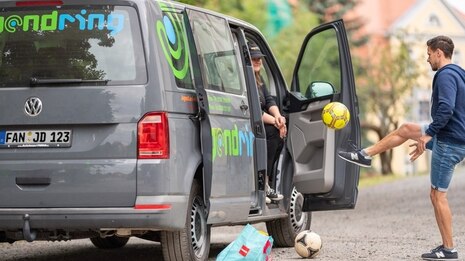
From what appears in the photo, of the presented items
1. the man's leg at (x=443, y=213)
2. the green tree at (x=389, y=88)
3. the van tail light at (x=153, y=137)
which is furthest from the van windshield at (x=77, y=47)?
the green tree at (x=389, y=88)

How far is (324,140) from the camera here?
10.6 m

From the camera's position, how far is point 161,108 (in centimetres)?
800

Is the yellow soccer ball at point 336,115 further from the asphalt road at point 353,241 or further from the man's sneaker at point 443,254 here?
the man's sneaker at point 443,254

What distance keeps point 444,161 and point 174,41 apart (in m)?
2.65

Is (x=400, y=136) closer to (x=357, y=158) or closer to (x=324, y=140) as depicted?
(x=357, y=158)

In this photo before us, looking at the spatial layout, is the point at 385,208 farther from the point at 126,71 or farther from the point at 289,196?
the point at 126,71

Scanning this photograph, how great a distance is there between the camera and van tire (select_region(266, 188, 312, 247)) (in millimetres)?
11070

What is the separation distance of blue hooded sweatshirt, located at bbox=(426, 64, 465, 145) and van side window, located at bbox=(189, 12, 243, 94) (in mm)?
1658

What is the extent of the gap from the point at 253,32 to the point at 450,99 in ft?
7.00

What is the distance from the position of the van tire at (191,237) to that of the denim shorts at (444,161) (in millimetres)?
2113

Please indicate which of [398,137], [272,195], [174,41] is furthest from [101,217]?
[398,137]

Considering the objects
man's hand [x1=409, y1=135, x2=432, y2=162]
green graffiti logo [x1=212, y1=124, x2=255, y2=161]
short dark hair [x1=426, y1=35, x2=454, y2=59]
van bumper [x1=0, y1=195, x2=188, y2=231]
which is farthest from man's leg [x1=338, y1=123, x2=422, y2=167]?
van bumper [x1=0, y1=195, x2=188, y2=231]

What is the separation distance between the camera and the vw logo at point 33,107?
321 inches

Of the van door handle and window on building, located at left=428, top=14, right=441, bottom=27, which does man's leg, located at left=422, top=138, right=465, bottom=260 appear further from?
window on building, located at left=428, top=14, right=441, bottom=27
